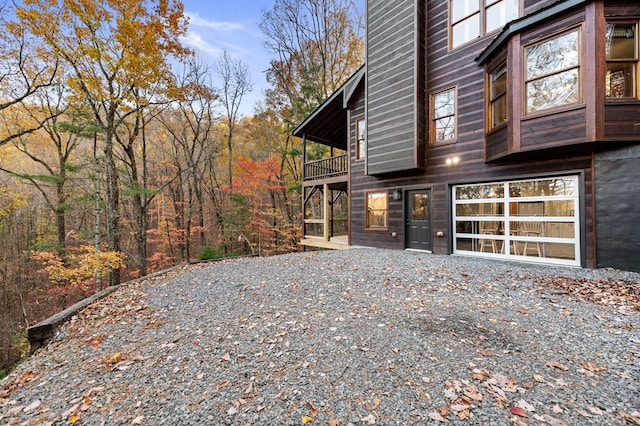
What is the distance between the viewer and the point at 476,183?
684 cm

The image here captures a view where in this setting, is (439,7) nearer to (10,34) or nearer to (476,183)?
(476,183)

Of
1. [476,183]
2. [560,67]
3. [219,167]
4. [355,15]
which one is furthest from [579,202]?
[219,167]

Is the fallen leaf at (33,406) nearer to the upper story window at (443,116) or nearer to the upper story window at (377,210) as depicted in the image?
the upper story window at (377,210)

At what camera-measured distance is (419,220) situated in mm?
7941

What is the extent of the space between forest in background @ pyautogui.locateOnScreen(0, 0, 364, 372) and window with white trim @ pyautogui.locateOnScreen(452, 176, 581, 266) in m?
8.24

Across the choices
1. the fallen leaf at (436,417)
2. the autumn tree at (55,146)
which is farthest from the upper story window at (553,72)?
the autumn tree at (55,146)

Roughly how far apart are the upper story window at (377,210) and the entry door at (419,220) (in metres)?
0.81

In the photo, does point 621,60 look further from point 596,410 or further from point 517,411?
point 517,411

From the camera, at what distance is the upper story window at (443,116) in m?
7.22

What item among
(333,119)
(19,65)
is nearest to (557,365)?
(333,119)

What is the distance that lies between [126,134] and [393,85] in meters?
12.6

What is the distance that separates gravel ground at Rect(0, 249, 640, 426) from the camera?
1895 mm

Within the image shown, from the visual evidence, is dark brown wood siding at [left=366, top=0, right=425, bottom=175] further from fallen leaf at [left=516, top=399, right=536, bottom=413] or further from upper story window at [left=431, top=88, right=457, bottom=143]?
fallen leaf at [left=516, top=399, right=536, bottom=413]

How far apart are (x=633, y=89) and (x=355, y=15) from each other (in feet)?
46.9
